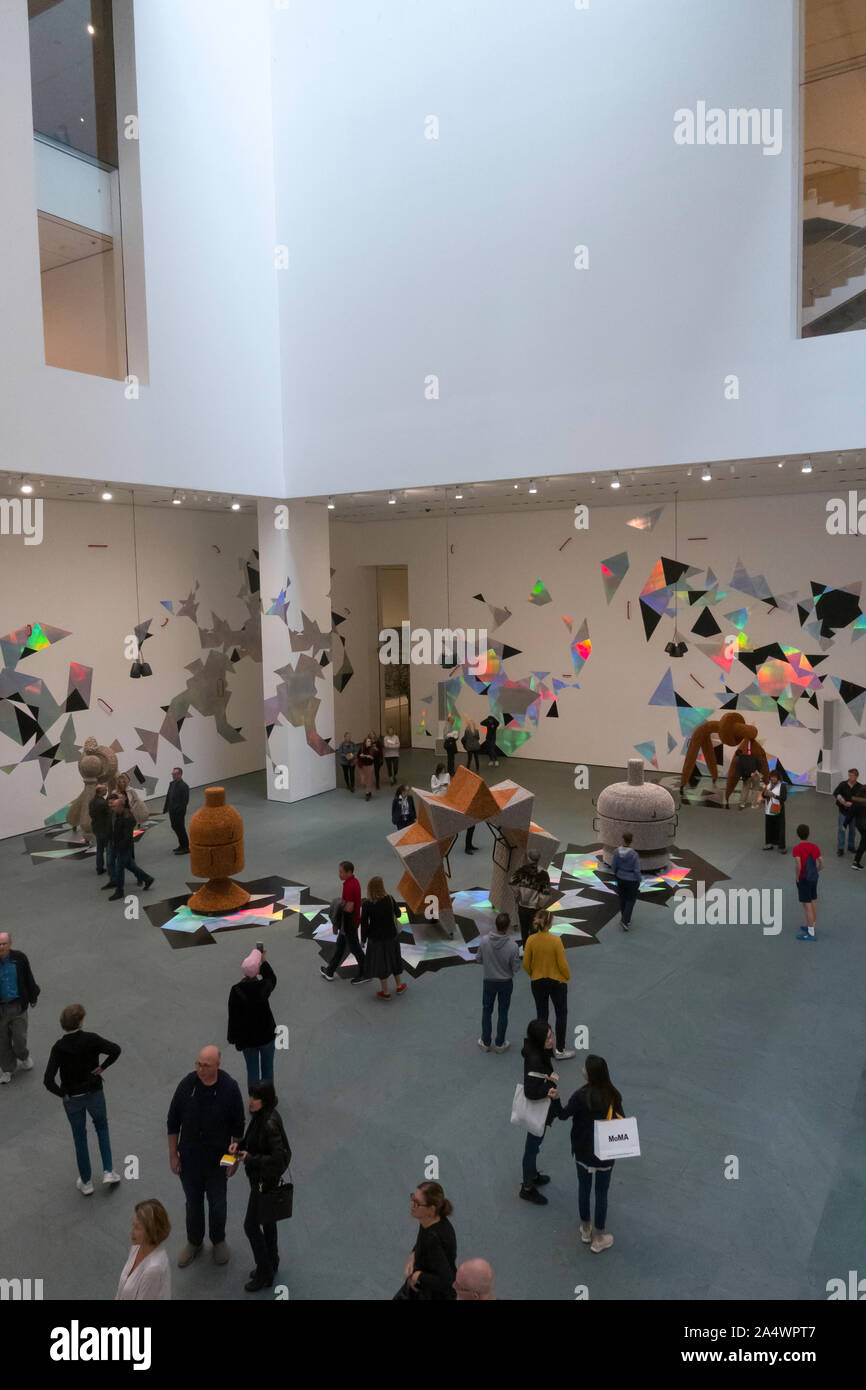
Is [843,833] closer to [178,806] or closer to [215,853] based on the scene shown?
[215,853]

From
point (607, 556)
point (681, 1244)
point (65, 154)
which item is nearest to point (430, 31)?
point (65, 154)

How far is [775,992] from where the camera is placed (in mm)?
8609

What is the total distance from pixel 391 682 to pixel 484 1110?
50.2 ft

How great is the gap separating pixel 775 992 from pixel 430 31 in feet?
44.2

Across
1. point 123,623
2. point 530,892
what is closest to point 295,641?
point 123,623

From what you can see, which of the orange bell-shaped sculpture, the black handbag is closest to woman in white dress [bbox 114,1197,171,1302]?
the black handbag

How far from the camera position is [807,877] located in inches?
374

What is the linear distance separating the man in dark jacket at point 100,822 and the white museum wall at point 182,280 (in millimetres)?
4170

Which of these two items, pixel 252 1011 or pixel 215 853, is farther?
pixel 215 853

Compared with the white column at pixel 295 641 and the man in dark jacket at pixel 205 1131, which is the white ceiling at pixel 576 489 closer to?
the white column at pixel 295 641

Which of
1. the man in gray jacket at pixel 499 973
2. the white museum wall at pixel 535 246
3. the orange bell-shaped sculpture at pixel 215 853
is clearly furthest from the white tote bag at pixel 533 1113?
the white museum wall at pixel 535 246

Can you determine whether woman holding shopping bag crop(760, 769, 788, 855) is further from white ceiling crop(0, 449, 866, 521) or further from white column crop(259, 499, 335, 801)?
white column crop(259, 499, 335, 801)

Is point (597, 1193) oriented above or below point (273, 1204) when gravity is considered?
below

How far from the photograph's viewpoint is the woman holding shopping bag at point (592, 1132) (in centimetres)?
528
